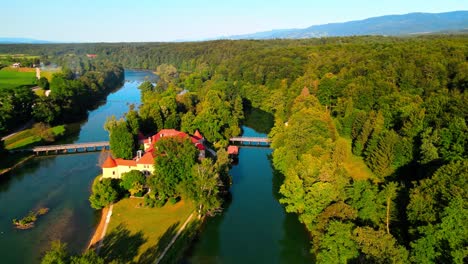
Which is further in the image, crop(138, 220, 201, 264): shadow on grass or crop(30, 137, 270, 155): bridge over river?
crop(30, 137, 270, 155): bridge over river

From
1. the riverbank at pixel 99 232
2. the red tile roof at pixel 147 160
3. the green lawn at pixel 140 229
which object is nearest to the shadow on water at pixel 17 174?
the riverbank at pixel 99 232

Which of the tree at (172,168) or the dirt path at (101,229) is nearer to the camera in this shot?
the dirt path at (101,229)

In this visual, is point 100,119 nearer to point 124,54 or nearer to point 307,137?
point 307,137

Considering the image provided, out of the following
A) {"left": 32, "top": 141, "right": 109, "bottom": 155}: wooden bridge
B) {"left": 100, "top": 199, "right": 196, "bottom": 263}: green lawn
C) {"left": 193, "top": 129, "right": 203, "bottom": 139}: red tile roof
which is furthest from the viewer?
{"left": 32, "top": 141, "right": 109, "bottom": 155}: wooden bridge

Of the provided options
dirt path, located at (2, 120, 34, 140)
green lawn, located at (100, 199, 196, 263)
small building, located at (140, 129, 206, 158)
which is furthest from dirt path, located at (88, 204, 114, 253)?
dirt path, located at (2, 120, 34, 140)

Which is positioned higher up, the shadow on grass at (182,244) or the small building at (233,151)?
the small building at (233,151)

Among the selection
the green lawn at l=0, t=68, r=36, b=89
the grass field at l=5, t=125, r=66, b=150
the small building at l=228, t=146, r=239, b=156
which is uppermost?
the green lawn at l=0, t=68, r=36, b=89

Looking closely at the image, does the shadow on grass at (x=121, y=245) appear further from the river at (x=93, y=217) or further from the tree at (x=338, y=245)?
the tree at (x=338, y=245)

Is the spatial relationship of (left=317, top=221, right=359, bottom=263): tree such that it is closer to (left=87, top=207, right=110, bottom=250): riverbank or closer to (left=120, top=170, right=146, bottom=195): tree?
(left=87, top=207, right=110, bottom=250): riverbank
